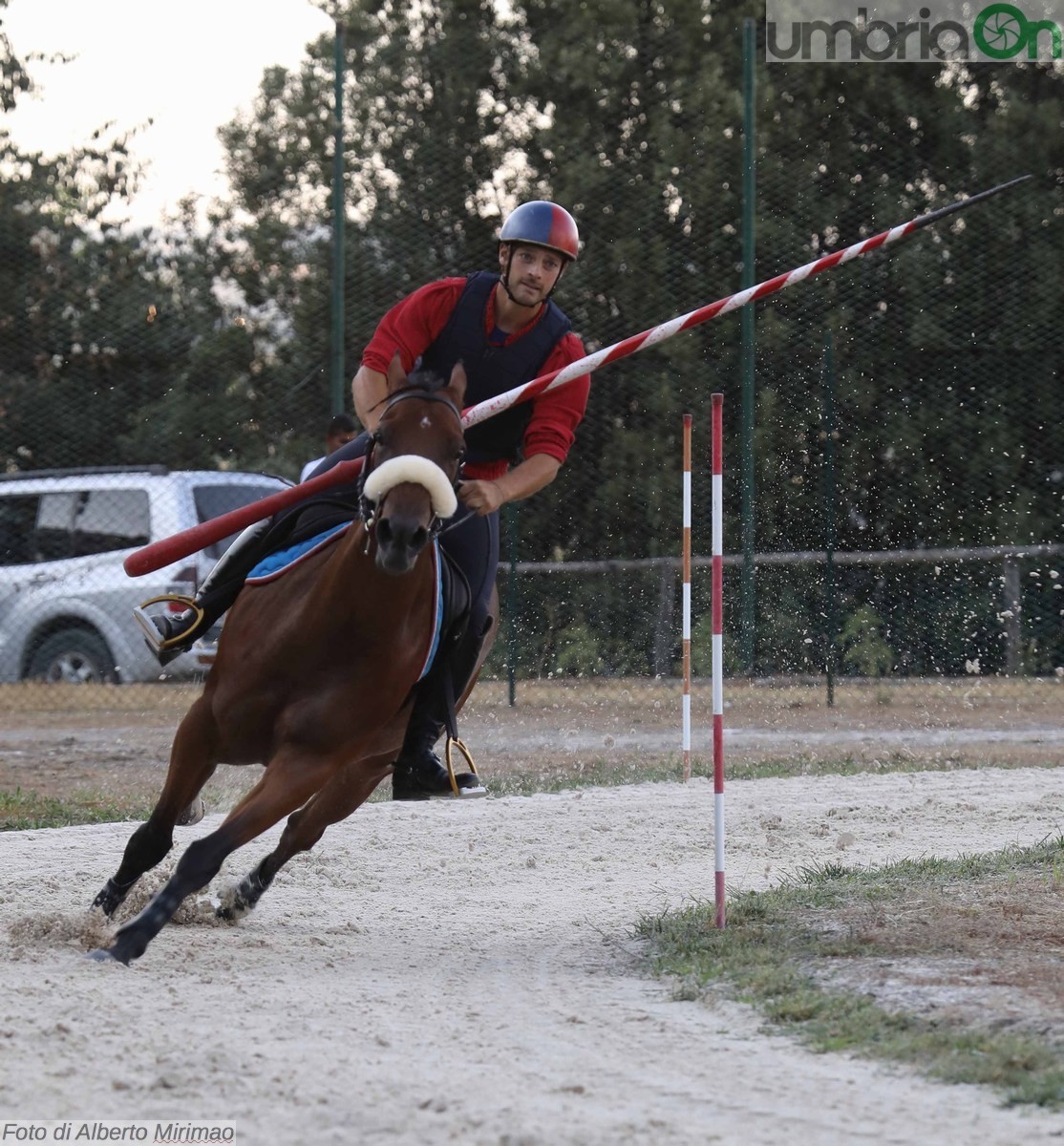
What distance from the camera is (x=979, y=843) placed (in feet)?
27.7

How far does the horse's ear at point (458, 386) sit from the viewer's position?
5426 mm

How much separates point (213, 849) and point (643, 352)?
37.7 ft

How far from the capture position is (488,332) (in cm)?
631

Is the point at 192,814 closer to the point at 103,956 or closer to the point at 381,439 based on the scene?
the point at 103,956

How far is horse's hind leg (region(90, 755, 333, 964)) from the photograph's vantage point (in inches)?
211

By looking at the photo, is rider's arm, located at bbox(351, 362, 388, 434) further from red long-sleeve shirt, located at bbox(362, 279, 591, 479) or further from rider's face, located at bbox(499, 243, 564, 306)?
rider's face, located at bbox(499, 243, 564, 306)

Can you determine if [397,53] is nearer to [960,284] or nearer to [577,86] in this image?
[577,86]

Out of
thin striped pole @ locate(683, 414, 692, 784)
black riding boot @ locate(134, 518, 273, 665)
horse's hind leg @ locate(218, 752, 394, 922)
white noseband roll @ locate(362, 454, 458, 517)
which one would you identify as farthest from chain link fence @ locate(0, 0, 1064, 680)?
white noseband roll @ locate(362, 454, 458, 517)

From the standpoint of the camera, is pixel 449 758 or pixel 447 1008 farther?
pixel 449 758

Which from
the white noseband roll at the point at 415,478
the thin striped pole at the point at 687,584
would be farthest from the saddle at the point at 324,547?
the thin striped pole at the point at 687,584

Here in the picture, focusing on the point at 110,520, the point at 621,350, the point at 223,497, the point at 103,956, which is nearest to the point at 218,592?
the point at 103,956

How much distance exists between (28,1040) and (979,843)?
5.26m

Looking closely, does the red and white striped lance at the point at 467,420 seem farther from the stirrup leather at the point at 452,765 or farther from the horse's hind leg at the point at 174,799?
the stirrup leather at the point at 452,765

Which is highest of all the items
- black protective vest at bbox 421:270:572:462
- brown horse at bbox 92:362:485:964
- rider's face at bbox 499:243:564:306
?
rider's face at bbox 499:243:564:306
